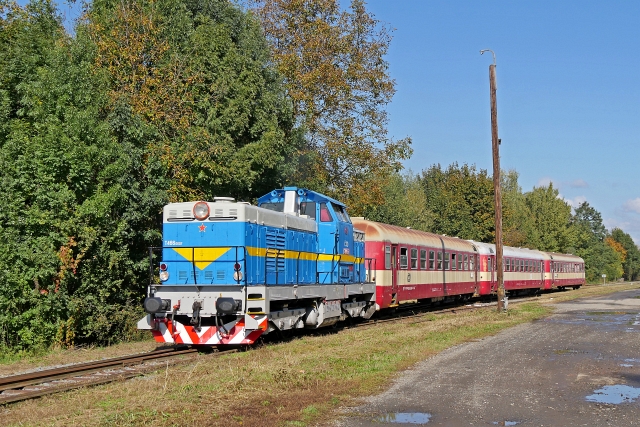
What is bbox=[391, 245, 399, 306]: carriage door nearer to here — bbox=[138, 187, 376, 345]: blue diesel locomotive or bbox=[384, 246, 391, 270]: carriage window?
bbox=[384, 246, 391, 270]: carriage window

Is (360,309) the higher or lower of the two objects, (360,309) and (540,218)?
the lower

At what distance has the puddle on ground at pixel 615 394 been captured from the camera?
30.3 feet

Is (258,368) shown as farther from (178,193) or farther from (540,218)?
(540,218)

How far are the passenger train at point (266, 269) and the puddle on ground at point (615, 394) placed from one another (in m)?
6.79

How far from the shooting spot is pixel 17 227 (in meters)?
15.3

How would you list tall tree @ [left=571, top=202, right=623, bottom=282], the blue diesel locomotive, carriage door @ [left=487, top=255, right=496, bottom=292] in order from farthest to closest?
tall tree @ [left=571, top=202, right=623, bottom=282] → carriage door @ [left=487, top=255, right=496, bottom=292] → the blue diesel locomotive

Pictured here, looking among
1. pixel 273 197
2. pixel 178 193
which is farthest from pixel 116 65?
pixel 273 197

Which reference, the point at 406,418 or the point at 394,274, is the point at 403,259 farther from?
the point at 406,418

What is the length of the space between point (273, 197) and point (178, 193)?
4454 millimetres

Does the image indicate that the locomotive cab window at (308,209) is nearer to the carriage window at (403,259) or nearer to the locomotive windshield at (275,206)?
the locomotive windshield at (275,206)

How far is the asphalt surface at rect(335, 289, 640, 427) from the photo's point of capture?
319 inches

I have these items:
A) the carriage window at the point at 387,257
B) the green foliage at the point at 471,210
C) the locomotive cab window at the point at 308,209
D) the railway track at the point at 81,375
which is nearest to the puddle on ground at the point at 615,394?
the railway track at the point at 81,375

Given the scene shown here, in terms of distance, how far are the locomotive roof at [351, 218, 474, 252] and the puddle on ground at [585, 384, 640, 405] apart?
505 inches

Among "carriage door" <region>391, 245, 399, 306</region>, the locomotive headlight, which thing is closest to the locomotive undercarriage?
the locomotive headlight
